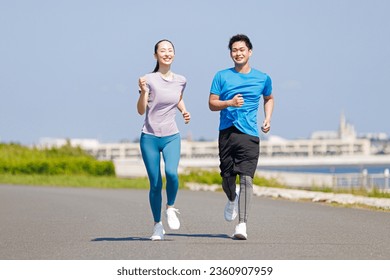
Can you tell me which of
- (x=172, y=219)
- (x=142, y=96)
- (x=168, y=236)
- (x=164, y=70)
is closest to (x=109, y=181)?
(x=168, y=236)

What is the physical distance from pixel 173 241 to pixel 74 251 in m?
1.29

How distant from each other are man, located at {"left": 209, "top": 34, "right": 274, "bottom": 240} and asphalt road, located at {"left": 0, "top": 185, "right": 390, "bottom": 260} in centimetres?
65

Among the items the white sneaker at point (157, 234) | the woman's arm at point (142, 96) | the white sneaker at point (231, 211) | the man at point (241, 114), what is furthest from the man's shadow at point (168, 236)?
the woman's arm at point (142, 96)

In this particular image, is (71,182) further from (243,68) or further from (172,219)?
(243,68)

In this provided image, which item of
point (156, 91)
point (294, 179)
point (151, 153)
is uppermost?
point (156, 91)

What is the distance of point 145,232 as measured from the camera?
11.8 m

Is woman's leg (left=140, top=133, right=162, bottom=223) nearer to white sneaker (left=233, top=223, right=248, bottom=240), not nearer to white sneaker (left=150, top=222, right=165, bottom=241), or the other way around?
white sneaker (left=150, top=222, right=165, bottom=241)

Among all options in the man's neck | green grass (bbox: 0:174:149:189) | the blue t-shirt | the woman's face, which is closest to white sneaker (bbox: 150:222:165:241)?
the blue t-shirt

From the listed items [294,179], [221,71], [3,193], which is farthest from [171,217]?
[294,179]

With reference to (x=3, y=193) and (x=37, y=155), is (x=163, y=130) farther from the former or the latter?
(x=37, y=155)

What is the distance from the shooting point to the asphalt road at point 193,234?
348 inches

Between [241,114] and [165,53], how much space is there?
1.01 meters

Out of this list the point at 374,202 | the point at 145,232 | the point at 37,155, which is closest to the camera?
the point at 145,232

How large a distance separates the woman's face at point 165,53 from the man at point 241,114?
0.54 m
